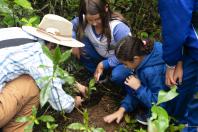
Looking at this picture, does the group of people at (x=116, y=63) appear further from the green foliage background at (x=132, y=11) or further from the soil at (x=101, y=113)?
the green foliage background at (x=132, y=11)

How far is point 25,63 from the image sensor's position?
297 cm

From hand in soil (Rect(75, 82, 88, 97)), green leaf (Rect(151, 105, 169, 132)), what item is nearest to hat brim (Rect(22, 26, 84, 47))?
hand in soil (Rect(75, 82, 88, 97))

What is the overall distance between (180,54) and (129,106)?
89cm

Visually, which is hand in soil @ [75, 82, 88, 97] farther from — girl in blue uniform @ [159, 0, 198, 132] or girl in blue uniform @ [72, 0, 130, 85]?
girl in blue uniform @ [159, 0, 198, 132]

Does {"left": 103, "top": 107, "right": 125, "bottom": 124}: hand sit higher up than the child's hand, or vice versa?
the child's hand

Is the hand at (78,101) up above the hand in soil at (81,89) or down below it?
below

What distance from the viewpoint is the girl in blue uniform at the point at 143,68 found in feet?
10.3

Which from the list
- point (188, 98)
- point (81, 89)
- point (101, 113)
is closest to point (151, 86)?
point (188, 98)

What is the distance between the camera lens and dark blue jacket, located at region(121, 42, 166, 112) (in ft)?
10.4

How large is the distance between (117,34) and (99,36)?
182mm

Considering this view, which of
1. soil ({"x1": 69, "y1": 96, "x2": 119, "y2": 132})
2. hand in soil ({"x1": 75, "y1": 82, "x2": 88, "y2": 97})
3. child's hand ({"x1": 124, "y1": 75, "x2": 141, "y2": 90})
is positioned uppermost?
child's hand ({"x1": 124, "y1": 75, "x2": 141, "y2": 90})

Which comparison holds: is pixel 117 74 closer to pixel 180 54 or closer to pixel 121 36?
pixel 121 36

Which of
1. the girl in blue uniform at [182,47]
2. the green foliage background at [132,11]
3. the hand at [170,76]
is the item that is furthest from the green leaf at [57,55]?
the green foliage background at [132,11]

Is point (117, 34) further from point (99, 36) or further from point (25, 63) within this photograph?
point (25, 63)
